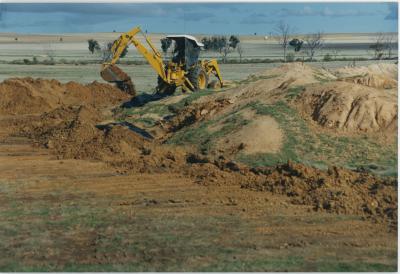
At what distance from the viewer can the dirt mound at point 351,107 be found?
1351cm

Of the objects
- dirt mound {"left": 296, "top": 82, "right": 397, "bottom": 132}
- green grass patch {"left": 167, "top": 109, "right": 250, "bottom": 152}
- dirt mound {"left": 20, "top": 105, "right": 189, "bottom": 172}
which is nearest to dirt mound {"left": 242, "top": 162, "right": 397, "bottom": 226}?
dirt mound {"left": 296, "top": 82, "right": 397, "bottom": 132}

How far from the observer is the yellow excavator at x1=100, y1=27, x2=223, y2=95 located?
809 inches

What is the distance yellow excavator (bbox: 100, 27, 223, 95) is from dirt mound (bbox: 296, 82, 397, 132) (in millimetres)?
7530

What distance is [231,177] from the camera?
12078mm

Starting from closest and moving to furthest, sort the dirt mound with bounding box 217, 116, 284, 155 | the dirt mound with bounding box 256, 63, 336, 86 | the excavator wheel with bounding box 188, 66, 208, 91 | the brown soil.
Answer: the brown soil → the dirt mound with bounding box 217, 116, 284, 155 → the dirt mound with bounding box 256, 63, 336, 86 → the excavator wheel with bounding box 188, 66, 208, 91

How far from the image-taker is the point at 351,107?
45.7ft

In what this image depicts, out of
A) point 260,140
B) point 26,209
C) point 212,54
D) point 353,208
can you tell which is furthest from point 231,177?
point 212,54

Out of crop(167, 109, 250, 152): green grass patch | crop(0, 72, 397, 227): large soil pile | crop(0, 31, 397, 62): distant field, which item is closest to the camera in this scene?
crop(0, 72, 397, 227): large soil pile

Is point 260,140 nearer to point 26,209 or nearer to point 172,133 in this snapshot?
point 172,133

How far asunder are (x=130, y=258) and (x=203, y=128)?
314 inches

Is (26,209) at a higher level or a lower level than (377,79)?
lower

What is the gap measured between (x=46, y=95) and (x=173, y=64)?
6.65 m

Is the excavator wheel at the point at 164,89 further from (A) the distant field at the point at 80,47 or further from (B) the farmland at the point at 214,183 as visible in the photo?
(A) the distant field at the point at 80,47

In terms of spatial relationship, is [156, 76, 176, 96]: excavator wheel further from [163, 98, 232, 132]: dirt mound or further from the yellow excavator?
[163, 98, 232, 132]: dirt mound
